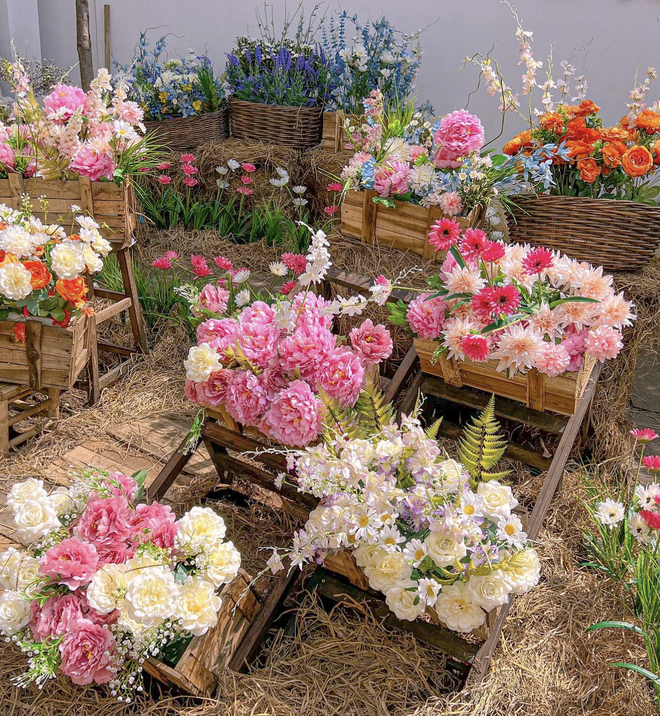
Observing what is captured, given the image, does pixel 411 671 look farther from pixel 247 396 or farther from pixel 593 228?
pixel 593 228

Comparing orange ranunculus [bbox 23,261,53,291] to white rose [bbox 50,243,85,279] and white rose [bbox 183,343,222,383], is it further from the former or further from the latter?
white rose [bbox 183,343,222,383]

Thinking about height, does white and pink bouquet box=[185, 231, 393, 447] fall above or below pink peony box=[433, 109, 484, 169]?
below

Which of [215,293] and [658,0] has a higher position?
[658,0]

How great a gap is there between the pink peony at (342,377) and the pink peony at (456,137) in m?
0.91

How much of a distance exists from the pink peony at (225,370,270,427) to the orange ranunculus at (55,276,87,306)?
0.85 metres

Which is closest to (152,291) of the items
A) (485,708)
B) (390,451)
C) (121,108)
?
(121,108)

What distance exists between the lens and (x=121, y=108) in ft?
8.69

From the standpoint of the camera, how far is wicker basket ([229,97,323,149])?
13.9 feet

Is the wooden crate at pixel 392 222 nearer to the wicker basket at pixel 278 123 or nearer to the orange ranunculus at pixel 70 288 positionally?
the orange ranunculus at pixel 70 288

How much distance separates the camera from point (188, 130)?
434 centimetres

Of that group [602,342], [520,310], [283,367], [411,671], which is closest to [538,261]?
[520,310]

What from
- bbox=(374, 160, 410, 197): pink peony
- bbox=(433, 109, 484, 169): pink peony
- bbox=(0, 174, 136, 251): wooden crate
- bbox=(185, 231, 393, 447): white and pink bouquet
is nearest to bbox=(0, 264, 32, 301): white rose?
bbox=(0, 174, 136, 251): wooden crate

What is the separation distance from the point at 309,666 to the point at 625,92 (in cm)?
370

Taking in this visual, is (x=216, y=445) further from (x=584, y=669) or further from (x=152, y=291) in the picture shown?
(x=152, y=291)
